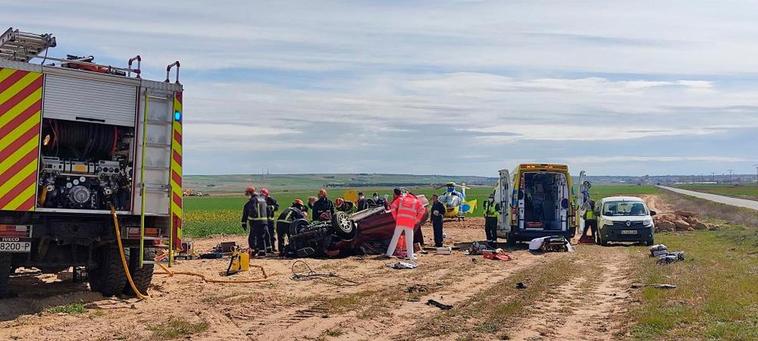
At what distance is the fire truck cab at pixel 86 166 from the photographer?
11.3m

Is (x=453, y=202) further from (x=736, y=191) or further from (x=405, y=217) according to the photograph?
(x=736, y=191)

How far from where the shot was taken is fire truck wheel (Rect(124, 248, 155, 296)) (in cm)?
1263

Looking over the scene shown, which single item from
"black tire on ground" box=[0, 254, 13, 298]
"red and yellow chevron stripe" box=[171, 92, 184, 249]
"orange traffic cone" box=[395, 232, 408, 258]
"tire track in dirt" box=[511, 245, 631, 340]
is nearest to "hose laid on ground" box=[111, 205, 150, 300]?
"red and yellow chevron stripe" box=[171, 92, 184, 249]

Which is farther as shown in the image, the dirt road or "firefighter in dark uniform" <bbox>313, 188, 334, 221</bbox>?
"firefighter in dark uniform" <bbox>313, 188, 334, 221</bbox>

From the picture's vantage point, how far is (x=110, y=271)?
1259 cm

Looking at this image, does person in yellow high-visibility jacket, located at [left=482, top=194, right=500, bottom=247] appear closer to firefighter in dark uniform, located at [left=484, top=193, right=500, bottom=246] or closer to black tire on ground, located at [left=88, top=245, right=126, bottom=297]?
firefighter in dark uniform, located at [left=484, top=193, right=500, bottom=246]

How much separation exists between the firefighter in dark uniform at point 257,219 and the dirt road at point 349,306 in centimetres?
303

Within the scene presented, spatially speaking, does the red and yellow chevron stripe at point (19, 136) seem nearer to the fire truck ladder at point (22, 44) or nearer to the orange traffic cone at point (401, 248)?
the fire truck ladder at point (22, 44)

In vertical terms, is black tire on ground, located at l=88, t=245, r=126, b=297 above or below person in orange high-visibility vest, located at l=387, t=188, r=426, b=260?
below

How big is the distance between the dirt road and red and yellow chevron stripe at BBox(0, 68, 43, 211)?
5.00 ft

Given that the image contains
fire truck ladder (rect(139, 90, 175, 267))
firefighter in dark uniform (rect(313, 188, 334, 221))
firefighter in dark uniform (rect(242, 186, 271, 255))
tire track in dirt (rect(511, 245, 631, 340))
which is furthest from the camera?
firefighter in dark uniform (rect(313, 188, 334, 221))

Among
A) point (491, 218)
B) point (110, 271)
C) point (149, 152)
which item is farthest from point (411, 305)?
point (491, 218)

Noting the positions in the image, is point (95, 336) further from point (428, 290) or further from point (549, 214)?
point (549, 214)

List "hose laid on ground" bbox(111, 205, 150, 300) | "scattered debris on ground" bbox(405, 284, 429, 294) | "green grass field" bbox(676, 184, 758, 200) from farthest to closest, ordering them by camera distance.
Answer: "green grass field" bbox(676, 184, 758, 200) < "scattered debris on ground" bbox(405, 284, 429, 294) < "hose laid on ground" bbox(111, 205, 150, 300)
